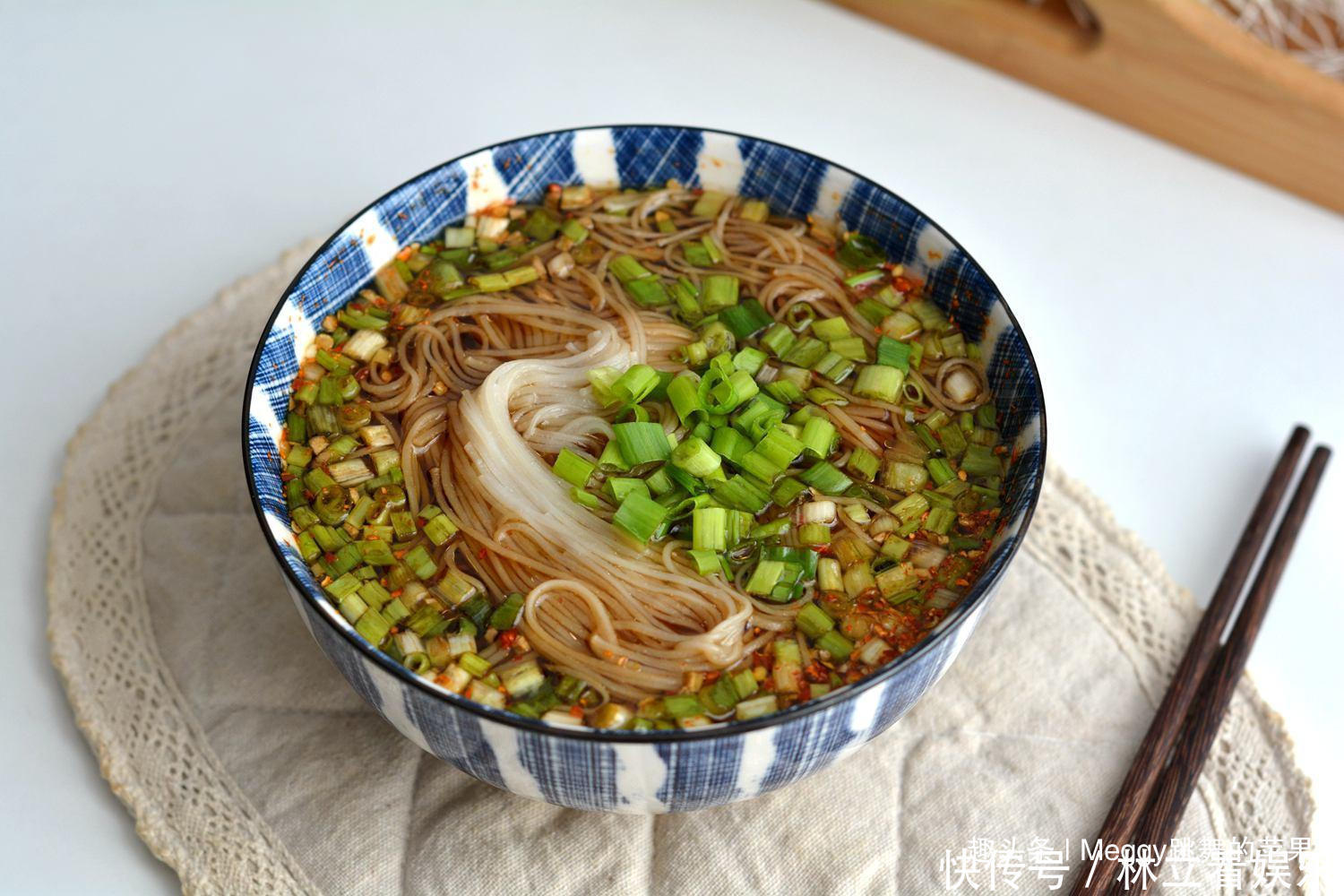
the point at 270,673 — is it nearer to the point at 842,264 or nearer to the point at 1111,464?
the point at 842,264

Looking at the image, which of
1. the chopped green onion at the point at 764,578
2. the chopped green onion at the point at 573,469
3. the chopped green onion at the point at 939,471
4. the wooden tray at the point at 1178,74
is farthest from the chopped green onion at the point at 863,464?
the wooden tray at the point at 1178,74

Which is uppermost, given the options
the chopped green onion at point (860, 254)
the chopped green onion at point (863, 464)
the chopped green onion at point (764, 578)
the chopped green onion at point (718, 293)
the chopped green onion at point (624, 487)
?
the chopped green onion at point (860, 254)

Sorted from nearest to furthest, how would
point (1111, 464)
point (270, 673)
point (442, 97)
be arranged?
point (270, 673)
point (1111, 464)
point (442, 97)

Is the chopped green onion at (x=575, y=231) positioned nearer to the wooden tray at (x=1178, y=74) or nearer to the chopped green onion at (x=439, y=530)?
the chopped green onion at (x=439, y=530)

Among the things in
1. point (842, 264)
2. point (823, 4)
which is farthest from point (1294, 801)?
point (823, 4)

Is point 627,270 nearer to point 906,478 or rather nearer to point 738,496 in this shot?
point 738,496

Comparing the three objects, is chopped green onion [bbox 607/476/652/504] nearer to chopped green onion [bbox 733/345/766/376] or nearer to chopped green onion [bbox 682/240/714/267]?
chopped green onion [bbox 733/345/766/376]
